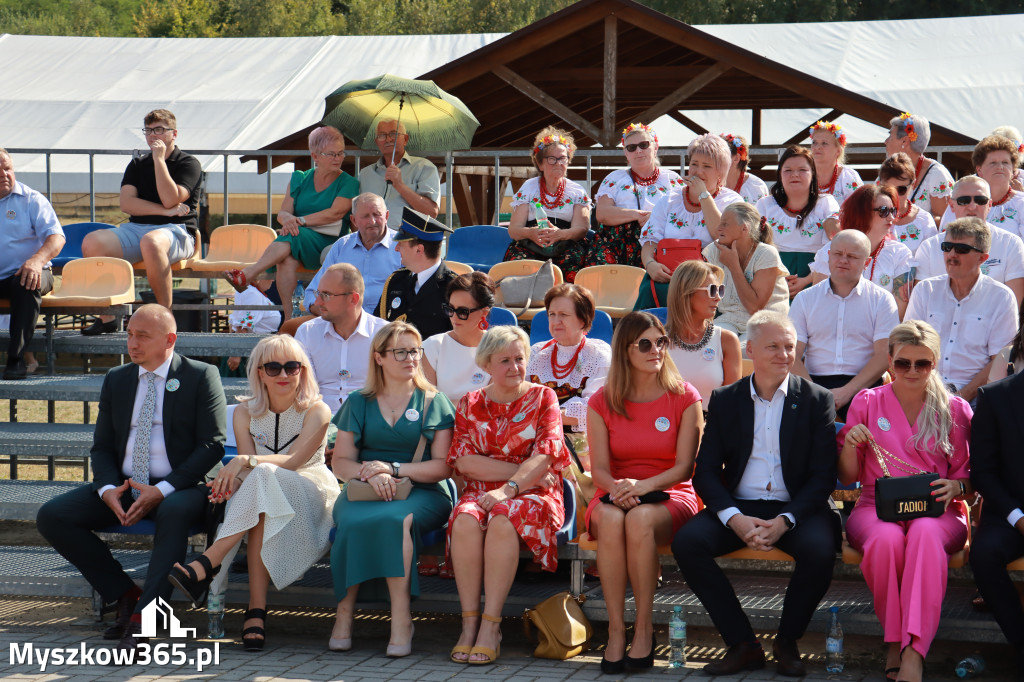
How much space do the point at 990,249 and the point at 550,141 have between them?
10.00 feet

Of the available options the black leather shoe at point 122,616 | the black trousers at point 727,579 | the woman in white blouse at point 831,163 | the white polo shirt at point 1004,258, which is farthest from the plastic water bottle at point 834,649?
the woman in white blouse at point 831,163

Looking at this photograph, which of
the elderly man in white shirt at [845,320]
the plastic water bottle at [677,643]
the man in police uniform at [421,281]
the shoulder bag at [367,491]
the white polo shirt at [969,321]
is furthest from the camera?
the man in police uniform at [421,281]

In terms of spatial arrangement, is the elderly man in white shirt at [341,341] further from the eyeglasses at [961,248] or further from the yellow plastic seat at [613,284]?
the eyeglasses at [961,248]

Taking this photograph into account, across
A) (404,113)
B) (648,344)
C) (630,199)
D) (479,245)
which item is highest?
(404,113)

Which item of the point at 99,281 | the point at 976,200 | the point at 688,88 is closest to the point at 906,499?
the point at 976,200

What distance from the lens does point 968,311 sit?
18.7ft

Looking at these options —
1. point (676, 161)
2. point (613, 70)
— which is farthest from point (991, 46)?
point (613, 70)

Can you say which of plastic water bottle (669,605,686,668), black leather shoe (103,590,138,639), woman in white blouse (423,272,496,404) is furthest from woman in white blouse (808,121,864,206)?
black leather shoe (103,590,138,639)

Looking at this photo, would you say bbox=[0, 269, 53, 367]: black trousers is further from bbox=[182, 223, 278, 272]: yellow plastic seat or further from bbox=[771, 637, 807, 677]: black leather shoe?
bbox=[771, 637, 807, 677]: black leather shoe

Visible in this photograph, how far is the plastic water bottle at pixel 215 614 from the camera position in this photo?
5.15m

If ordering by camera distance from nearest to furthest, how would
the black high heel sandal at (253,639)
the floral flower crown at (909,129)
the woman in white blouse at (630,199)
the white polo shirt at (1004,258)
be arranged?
the black high heel sandal at (253,639)
the white polo shirt at (1004,258)
the floral flower crown at (909,129)
the woman in white blouse at (630,199)

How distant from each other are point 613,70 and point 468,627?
839cm

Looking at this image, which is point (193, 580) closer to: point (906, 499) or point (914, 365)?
point (906, 499)

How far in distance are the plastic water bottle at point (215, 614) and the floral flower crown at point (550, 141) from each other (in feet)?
13.1
